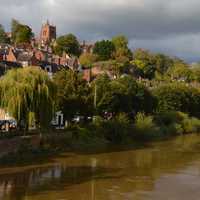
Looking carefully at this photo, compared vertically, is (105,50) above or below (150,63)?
above

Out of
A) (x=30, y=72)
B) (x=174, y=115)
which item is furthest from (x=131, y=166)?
(x=174, y=115)

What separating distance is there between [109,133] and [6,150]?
56.7 ft

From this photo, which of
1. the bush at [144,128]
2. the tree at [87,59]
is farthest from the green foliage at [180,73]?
the bush at [144,128]

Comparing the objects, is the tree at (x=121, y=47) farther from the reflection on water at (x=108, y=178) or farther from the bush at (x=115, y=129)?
the reflection on water at (x=108, y=178)

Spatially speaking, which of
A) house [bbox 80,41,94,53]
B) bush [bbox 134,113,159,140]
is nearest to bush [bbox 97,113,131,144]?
bush [bbox 134,113,159,140]

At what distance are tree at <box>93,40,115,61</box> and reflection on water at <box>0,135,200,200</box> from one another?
236 feet

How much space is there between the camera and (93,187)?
29.3 m

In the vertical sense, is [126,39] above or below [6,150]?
above

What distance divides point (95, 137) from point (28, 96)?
12020mm

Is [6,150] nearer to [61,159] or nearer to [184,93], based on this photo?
[61,159]

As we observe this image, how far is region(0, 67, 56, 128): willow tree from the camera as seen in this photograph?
128 feet

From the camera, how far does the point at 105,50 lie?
117812mm

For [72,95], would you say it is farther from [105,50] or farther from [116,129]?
[105,50]

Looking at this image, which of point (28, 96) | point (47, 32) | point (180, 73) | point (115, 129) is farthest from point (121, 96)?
point (47, 32)
